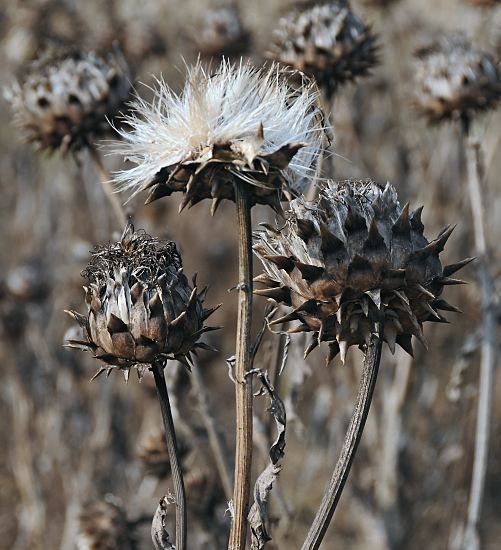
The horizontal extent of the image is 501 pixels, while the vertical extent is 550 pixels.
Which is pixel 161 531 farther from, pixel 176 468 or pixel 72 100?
pixel 72 100

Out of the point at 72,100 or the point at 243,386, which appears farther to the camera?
the point at 72,100

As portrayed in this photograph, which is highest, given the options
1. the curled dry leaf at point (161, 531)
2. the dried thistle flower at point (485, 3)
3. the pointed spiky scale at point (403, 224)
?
the dried thistle flower at point (485, 3)

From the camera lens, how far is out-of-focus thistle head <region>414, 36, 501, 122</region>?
3.42m

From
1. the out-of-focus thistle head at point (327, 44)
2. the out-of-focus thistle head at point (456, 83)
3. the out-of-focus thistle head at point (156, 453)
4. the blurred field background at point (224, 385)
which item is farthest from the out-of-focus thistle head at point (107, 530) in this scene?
the out-of-focus thistle head at point (456, 83)

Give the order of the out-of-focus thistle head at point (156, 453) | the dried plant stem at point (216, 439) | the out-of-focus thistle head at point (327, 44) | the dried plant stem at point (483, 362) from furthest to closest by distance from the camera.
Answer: the out-of-focus thistle head at point (156, 453), the dried plant stem at point (483, 362), the out-of-focus thistle head at point (327, 44), the dried plant stem at point (216, 439)

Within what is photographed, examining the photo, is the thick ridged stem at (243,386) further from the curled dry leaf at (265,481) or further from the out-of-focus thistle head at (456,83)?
the out-of-focus thistle head at (456,83)

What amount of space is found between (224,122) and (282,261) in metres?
0.37

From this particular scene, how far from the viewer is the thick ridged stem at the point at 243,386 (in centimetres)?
185

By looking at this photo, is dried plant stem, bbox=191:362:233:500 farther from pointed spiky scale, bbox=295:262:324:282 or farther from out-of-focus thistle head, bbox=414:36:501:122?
out-of-focus thistle head, bbox=414:36:501:122

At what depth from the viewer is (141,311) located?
6.29ft

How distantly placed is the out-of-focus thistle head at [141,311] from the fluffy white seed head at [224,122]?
0.64 ft

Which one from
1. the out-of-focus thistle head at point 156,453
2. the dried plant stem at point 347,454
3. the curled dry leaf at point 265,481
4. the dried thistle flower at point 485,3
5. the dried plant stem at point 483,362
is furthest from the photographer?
the dried thistle flower at point 485,3

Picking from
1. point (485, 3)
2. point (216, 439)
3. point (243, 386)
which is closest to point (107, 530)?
point (216, 439)

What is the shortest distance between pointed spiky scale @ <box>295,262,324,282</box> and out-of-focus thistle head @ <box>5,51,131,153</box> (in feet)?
5.25
